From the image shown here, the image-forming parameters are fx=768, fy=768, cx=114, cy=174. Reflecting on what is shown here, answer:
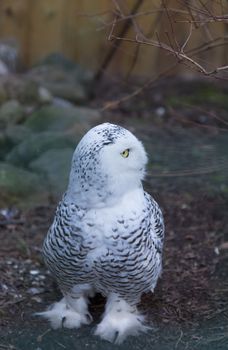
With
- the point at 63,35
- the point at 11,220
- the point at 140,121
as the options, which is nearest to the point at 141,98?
the point at 140,121

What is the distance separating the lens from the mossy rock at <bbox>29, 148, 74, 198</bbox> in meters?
5.77

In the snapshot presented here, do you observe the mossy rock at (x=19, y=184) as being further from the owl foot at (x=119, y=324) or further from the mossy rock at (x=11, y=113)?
the owl foot at (x=119, y=324)

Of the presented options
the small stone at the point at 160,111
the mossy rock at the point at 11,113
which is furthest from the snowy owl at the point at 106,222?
the small stone at the point at 160,111

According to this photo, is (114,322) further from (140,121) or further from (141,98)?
(141,98)

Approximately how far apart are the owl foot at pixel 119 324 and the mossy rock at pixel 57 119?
3.03 metres

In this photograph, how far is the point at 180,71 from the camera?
8.86 meters

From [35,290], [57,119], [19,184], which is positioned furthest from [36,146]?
[35,290]

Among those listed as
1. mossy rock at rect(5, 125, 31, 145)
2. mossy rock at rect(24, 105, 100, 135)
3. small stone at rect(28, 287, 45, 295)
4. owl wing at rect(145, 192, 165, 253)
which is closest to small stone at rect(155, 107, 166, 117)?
mossy rock at rect(24, 105, 100, 135)

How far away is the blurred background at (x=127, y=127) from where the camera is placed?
4055mm

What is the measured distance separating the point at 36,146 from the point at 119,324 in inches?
106

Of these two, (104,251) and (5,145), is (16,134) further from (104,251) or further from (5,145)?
(104,251)

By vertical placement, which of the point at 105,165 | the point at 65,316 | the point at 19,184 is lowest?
the point at 19,184

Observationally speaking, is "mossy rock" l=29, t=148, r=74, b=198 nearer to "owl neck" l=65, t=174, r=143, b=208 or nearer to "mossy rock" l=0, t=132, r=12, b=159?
"mossy rock" l=0, t=132, r=12, b=159

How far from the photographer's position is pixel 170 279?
458 centimetres
